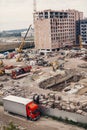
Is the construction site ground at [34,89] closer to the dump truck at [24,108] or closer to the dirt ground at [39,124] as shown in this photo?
the dirt ground at [39,124]

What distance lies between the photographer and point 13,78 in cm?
3834

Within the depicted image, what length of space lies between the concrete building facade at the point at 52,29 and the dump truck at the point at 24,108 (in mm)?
47231

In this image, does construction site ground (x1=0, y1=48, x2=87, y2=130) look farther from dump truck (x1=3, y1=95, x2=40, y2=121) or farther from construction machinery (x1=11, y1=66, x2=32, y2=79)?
Result: construction machinery (x1=11, y1=66, x2=32, y2=79)

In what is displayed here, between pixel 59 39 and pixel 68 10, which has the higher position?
pixel 68 10

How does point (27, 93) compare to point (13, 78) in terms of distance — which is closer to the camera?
point (27, 93)

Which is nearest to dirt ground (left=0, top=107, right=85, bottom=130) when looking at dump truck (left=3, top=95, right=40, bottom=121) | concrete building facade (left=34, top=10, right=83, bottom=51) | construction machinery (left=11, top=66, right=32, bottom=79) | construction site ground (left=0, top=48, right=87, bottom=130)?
construction site ground (left=0, top=48, right=87, bottom=130)

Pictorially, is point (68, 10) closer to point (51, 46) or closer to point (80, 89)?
point (51, 46)

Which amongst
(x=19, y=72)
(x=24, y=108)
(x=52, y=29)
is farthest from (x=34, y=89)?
(x=52, y=29)

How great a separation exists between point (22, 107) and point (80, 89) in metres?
10.7

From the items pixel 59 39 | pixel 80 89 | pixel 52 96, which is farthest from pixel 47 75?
pixel 59 39

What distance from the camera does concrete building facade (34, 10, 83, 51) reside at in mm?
68775

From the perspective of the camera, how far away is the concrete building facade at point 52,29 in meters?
68.8

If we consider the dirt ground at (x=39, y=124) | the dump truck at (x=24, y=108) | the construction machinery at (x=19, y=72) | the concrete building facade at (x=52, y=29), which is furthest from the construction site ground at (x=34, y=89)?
the concrete building facade at (x=52, y=29)

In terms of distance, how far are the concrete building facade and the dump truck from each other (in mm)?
47231
